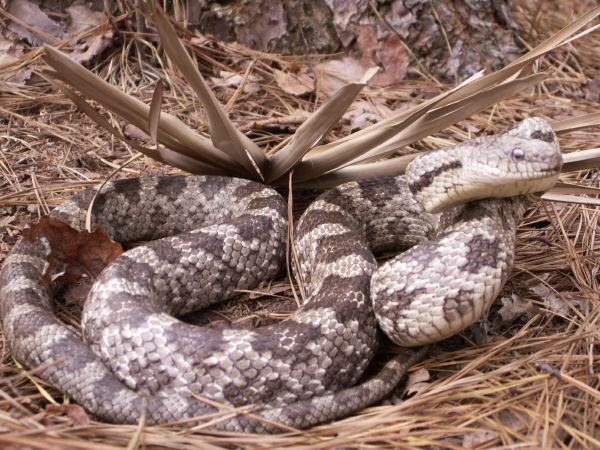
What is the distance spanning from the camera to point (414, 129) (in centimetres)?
395

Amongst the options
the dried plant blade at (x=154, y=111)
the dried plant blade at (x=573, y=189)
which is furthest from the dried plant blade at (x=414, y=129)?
the dried plant blade at (x=154, y=111)

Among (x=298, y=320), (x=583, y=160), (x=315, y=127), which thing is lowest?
(x=583, y=160)

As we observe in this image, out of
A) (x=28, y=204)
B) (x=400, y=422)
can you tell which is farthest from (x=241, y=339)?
(x=28, y=204)

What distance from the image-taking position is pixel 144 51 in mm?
5902

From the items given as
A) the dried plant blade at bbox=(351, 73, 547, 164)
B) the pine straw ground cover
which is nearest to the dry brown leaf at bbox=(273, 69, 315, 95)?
the pine straw ground cover

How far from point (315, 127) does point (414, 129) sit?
0.76 m

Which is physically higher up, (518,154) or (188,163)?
(188,163)

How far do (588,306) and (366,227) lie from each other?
181cm

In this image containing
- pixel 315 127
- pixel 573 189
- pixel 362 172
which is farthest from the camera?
pixel 362 172

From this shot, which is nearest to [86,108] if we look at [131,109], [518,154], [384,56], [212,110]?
[131,109]

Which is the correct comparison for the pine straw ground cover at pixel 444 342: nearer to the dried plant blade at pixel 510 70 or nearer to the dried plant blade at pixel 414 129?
the dried plant blade at pixel 414 129

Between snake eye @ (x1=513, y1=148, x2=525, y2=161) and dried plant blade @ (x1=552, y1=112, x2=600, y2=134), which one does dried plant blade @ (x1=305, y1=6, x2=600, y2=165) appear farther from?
snake eye @ (x1=513, y1=148, x2=525, y2=161)

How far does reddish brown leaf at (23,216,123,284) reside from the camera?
3582mm

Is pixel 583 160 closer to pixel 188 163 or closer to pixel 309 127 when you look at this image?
pixel 309 127
